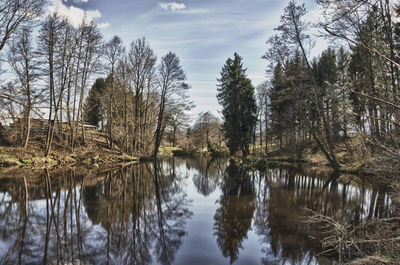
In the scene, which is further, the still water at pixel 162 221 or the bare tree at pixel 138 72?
the bare tree at pixel 138 72

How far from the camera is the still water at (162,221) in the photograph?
4.26 metres

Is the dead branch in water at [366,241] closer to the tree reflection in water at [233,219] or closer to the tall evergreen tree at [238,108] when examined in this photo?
the tree reflection in water at [233,219]

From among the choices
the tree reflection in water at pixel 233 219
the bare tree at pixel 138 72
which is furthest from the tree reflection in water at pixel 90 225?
the bare tree at pixel 138 72

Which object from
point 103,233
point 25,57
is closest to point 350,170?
point 103,233

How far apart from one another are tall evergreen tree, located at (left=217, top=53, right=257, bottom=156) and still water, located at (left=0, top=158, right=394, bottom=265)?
18756mm

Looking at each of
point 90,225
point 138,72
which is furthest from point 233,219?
point 138,72

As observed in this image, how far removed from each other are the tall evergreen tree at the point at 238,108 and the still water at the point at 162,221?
18756 millimetres

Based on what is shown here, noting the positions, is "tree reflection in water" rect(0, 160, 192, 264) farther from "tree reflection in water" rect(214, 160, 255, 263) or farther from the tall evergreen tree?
the tall evergreen tree

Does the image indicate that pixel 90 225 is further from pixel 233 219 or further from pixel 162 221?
pixel 233 219

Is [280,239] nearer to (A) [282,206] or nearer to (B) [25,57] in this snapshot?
(A) [282,206]

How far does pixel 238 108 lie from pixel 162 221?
24.0 m

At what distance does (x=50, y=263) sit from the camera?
3717 mm

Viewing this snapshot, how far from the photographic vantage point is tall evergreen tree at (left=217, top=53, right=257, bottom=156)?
29.3 metres

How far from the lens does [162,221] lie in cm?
630
